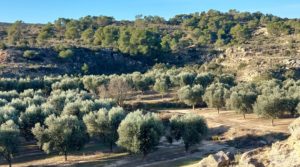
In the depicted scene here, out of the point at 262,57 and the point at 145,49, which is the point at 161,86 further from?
the point at 145,49

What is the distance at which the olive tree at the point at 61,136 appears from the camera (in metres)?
52.8

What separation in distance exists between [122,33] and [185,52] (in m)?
25.5

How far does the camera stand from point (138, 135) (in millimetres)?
51438

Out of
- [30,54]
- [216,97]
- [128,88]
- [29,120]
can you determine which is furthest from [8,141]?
[30,54]

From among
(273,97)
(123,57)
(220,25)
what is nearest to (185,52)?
(123,57)

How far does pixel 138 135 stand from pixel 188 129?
834 centimetres

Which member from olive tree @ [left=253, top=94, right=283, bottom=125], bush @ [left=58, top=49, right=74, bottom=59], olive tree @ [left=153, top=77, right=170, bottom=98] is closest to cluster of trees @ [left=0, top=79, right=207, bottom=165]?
olive tree @ [left=253, top=94, right=283, bottom=125]

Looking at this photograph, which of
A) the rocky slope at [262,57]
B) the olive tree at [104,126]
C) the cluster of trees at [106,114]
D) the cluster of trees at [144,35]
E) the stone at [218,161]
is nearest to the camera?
the stone at [218,161]

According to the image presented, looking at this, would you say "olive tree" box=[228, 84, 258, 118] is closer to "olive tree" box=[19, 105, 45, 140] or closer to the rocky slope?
"olive tree" box=[19, 105, 45, 140]

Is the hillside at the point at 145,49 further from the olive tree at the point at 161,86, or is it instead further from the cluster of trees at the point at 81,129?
the cluster of trees at the point at 81,129

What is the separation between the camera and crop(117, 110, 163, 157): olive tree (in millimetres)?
51438

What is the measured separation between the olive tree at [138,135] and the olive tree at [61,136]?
5.63 metres

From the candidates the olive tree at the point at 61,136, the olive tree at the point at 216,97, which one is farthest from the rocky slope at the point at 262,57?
the olive tree at the point at 61,136

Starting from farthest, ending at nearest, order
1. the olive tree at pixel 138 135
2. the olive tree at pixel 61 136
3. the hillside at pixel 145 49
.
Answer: the hillside at pixel 145 49, the olive tree at pixel 61 136, the olive tree at pixel 138 135
